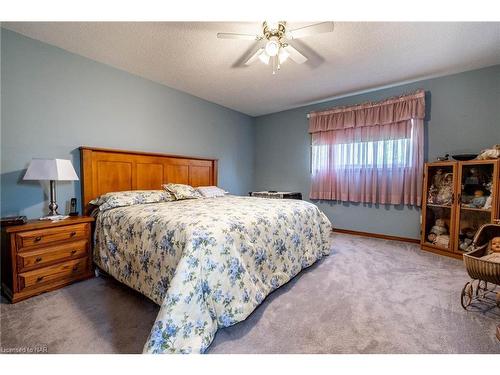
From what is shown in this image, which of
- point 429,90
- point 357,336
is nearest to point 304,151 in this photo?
point 429,90

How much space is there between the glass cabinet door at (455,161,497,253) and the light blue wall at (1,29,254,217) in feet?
12.4

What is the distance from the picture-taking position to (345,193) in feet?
12.4

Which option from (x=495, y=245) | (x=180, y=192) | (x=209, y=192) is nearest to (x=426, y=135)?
(x=495, y=245)

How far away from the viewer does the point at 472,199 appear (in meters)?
2.62

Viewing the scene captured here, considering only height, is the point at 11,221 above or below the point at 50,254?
above

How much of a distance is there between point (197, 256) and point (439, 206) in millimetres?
3214

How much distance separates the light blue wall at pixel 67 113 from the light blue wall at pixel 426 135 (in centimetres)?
185

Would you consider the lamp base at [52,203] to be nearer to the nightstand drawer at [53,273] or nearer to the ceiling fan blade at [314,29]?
the nightstand drawer at [53,273]

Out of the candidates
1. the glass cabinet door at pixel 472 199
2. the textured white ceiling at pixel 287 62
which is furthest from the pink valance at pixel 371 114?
the glass cabinet door at pixel 472 199

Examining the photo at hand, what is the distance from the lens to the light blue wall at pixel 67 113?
2039 millimetres

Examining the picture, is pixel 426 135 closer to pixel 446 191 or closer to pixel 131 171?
pixel 446 191

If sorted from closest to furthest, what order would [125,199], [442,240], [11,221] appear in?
[11,221] → [125,199] → [442,240]

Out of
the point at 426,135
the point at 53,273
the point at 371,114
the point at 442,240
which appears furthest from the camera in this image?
the point at 371,114

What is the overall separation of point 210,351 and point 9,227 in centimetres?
183
